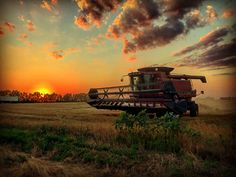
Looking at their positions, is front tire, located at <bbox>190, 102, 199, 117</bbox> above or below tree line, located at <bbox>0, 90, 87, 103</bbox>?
below

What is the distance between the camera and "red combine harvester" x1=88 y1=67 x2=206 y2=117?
7.46 m

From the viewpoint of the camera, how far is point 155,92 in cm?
768

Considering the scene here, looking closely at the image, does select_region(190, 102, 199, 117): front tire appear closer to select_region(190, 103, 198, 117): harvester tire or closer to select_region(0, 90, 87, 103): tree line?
select_region(190, 103, 198, 117): harvester tire

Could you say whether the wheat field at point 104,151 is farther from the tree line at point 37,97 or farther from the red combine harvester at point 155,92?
the red combine harvester at point 155,92

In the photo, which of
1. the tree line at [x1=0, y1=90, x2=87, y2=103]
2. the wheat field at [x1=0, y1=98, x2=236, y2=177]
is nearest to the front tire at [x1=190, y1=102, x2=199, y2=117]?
the wheat field at [x1=0, y1=98, x2=236, y2=177]

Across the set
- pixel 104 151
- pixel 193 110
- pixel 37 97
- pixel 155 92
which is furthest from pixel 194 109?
pixel 37 97

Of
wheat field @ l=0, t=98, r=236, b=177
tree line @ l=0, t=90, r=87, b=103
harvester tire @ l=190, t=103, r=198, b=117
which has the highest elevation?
tree line @ l=0, t=90, r=87, b=103

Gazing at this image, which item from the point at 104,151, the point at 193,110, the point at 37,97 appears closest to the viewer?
the point at 104,151

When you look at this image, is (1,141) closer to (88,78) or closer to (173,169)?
(88,78)

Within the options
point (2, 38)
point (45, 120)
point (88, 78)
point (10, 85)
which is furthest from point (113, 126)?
point (2, 38)

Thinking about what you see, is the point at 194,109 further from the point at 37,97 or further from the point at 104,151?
the point at 37,97

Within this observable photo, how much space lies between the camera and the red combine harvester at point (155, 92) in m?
7.46

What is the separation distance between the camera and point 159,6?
257 inches

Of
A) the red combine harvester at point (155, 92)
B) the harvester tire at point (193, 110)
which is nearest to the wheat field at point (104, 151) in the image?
the harvester tire at point (193, 110)
